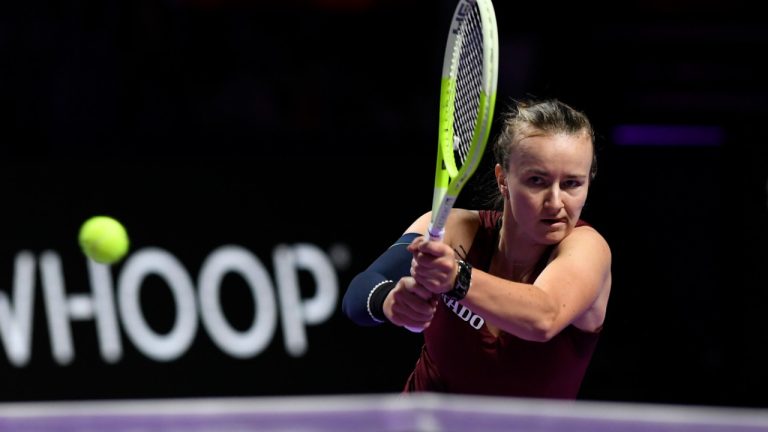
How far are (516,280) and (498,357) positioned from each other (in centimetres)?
21

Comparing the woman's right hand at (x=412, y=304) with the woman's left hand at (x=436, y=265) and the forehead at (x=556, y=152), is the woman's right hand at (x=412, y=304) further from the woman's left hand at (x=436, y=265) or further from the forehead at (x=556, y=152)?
the forehead at (x=556, y=152)

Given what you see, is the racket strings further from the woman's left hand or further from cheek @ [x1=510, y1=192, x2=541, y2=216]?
the woman's left hand

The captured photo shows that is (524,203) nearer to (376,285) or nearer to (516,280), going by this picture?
(516,280)

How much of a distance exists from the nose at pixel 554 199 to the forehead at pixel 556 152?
0.06 metres

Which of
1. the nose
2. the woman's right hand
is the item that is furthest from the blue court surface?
the nose

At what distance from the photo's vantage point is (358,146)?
19.6 ft

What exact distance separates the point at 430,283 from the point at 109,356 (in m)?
3.23

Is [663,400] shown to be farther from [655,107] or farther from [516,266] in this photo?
[516,266]

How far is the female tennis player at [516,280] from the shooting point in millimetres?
2836

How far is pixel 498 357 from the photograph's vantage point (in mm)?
3225

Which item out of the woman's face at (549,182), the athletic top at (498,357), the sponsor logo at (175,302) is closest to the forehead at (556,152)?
the woman's face at (549,182)

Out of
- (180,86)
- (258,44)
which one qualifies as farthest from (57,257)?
(258,44)

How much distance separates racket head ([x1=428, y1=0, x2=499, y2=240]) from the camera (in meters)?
2.86

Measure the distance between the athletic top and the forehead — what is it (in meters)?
0.26
